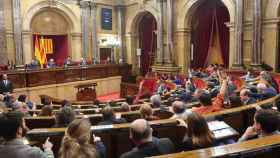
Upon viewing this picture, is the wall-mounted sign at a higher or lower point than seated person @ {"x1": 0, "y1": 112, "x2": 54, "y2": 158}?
higher

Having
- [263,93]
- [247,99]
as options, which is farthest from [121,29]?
[247,99]

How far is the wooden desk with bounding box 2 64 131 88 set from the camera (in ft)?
35.5

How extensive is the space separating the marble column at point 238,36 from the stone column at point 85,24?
779 centimetres

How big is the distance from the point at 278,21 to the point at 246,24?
118 centimetres

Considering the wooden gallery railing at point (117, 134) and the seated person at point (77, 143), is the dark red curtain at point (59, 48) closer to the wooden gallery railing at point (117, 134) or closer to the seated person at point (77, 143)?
the wooden gallery railing at point (117, 134)

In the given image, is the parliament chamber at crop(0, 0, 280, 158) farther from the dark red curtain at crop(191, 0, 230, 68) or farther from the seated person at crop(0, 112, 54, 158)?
the seated person at crop(0, 112, 54, 158)

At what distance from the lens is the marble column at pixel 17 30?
40.4 ft

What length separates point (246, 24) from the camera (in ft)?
36.0

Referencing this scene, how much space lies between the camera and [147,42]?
16984 millimetres

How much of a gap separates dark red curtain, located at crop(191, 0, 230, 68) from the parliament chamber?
0.05 meters

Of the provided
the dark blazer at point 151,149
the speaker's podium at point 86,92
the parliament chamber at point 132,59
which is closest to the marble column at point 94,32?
the parliament chamber at point 132,59

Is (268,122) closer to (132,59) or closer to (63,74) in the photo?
(63,74)

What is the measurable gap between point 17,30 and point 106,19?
17.4 feet

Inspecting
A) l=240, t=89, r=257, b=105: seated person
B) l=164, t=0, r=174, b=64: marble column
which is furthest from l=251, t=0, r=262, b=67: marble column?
l=240, t=89, r=257, b=105: seated person
